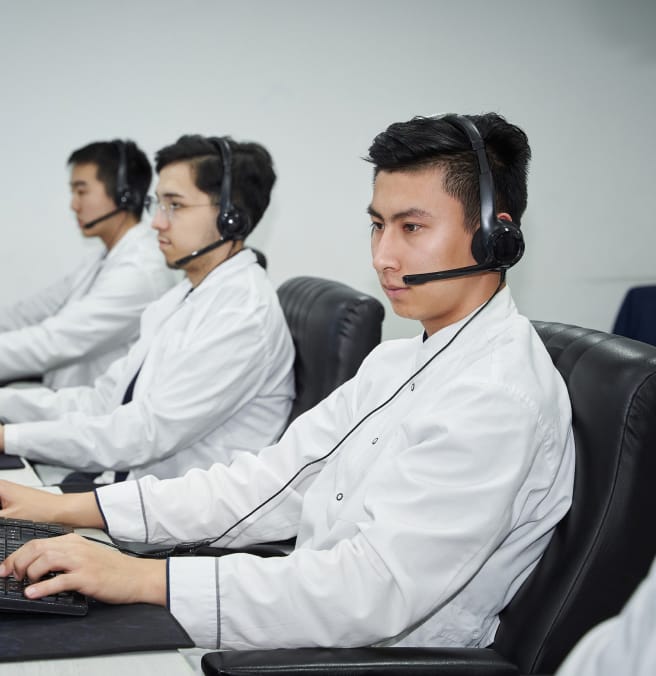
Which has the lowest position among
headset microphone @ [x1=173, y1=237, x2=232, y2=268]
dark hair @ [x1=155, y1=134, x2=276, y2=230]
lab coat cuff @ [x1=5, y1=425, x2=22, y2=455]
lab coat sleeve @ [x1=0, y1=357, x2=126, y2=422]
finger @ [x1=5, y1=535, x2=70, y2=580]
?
lab coat sleeve @ [x1=0, y1=357, x2=126, y2=422]

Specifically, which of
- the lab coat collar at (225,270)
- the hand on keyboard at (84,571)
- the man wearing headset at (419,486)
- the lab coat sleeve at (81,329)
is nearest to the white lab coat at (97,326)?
the lab coat sleeve at (81,329)

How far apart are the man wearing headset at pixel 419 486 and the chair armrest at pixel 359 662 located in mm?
62

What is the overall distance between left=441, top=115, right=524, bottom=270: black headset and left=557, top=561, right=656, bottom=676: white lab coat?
610mm

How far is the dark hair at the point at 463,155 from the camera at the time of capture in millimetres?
1172

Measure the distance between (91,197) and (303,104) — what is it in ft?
2.59

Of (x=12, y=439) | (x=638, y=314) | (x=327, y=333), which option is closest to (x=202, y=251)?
(x=327, y=333)

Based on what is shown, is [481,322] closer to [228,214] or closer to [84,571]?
[84,571]

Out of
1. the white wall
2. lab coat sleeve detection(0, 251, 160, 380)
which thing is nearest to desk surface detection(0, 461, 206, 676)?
lab coat sleeve detection(0, 251, 160, 380)

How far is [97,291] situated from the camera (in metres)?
2.65

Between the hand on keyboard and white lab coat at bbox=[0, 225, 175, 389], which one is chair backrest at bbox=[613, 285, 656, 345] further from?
the hand on keyboard

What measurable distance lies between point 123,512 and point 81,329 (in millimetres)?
1329

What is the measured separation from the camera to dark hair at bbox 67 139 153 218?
2.91 m

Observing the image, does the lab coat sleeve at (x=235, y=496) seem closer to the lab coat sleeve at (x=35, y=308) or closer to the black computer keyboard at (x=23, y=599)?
Answer: the black computer keyboard at (x=23, y=599)

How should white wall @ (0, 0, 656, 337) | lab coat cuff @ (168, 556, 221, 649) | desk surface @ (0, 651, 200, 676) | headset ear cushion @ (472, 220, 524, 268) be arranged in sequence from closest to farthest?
desk surface @ (0, 651, 200, 676)
lab coat cuff @ (168, 556, 221, 649)
headset ear cushion @ (472, 220, 524, 268)
white wall @ (0, 0, 656, 337)
